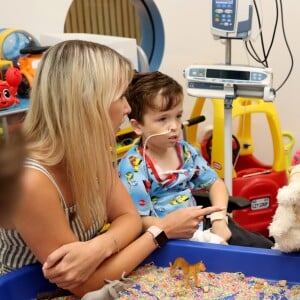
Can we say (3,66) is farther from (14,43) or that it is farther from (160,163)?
(160,163)

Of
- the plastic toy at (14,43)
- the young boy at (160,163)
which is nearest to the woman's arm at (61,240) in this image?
the young boy at (160,163)

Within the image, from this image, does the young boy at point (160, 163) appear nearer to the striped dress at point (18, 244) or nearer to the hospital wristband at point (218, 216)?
the hospital wristband at point (218, 216)

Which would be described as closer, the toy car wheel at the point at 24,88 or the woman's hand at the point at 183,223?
the woman's hand at the point at 183,223

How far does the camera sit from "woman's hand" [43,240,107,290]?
98cm

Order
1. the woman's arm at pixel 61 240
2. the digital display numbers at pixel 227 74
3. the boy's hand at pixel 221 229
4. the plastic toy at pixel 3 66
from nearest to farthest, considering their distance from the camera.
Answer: the woman's arm at pixel 61 240 < the boy's hand at pixel 221 229 < the digital display numbers at pixel 227 74 < the plastic toy at pixel 3 66

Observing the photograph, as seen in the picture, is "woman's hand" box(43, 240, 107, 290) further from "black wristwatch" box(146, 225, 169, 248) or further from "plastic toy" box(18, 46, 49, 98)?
"plastic toy" box(18, 46, 49, 98)

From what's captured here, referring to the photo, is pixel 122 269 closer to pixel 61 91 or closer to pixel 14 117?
pixel 61 91

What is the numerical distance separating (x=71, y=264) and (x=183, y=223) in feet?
0.97

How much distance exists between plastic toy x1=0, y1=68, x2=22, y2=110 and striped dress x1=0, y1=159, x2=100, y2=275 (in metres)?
0.73

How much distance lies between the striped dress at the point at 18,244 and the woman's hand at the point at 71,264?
83 millimetres

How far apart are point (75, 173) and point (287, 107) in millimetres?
1779

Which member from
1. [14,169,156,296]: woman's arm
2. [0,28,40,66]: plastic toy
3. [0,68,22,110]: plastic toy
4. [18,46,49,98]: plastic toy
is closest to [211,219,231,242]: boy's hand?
[14,169,156,296]: woman's arm

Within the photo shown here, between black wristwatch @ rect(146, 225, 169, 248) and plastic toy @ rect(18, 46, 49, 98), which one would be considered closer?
black wristwatch @ rect(146, 225, 169, 248)

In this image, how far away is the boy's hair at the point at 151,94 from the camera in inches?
55.2
